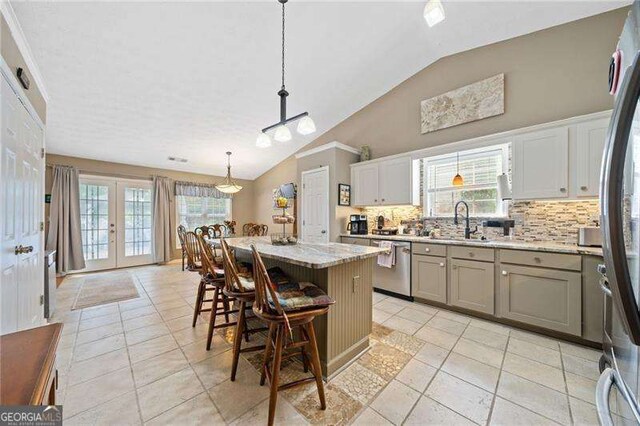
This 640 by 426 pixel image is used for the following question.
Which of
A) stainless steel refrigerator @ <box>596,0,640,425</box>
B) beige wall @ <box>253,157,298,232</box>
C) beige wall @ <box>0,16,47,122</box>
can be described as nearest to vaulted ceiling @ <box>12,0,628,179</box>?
beige wall @ <box>0,16,47,122</box>

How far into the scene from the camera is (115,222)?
5.49 metres

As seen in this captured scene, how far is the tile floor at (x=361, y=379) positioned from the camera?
1.49m

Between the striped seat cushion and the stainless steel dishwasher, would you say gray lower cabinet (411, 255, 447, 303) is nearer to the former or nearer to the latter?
the stainless steel dishwasher

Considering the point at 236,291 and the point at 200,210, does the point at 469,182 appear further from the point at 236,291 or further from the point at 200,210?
the point at 200,210

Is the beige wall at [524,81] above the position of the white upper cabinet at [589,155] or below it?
above

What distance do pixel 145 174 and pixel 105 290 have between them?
2.92 metres

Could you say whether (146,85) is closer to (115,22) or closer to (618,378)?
(115,22)

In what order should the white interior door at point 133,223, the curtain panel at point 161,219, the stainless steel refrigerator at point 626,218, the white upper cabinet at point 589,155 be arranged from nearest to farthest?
1. the stainless steel refrigerator at point 626,218
2. the white upper cabinet at point 589,155
3. the white interior door at point 133,223
4. the curtain panel at point 161,219

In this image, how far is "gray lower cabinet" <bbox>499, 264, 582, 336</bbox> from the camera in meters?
2.26

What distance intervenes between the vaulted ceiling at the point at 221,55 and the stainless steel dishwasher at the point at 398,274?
2.71 m

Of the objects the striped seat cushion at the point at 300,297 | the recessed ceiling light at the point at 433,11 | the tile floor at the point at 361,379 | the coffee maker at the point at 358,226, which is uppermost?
the recessed ceiling light at the point at 433,11

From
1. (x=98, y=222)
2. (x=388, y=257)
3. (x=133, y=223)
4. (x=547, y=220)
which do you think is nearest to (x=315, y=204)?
(x=388, y=257)

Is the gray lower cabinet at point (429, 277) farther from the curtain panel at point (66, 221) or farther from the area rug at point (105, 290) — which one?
the curtain panel at point (66, 221)

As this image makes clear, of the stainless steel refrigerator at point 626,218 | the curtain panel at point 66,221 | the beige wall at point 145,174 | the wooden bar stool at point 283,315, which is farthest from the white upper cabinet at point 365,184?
the curtain panel at point 66,221
